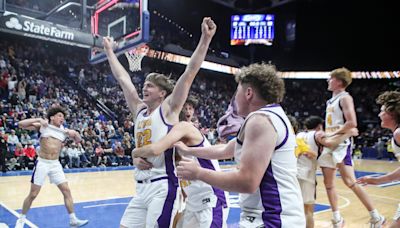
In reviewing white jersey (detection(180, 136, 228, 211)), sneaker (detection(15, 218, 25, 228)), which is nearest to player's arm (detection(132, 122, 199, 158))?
white jersey (detection(180, 136, 228, 211))

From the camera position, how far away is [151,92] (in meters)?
3.27

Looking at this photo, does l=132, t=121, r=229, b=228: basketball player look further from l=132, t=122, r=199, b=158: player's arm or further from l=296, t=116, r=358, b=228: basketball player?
l=296, t=116, r=358, b=228: basketball player

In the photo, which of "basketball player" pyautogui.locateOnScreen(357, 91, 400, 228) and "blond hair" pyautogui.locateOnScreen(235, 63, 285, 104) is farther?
"basketball player" pyautogui.locateOnScreen(357, 91, 400, 228)

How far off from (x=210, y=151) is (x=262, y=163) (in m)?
1.03

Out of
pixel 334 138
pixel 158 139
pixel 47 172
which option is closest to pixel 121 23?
pixel 47 172

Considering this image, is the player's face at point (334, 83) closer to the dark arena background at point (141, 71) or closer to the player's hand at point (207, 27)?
the dark arena background at point (141, 71)

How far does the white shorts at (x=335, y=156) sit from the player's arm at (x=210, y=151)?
267cm

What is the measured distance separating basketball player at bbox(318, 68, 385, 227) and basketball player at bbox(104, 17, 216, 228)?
8.44 ft

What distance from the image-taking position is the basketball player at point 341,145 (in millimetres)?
4770

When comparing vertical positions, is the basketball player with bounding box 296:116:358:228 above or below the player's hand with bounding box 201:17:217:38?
below

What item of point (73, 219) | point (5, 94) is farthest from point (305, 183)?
point (5, 94)

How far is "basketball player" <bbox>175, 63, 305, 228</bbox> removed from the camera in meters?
1.77

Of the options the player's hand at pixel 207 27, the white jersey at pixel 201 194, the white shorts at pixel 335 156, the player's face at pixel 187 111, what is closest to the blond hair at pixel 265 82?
the player's hand at pixel 207 27

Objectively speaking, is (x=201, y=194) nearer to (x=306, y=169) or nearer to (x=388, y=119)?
(x=388, y=119)
